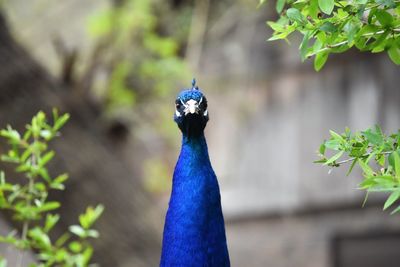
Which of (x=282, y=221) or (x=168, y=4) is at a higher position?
(x=168, y=4)

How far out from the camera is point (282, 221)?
272 inches

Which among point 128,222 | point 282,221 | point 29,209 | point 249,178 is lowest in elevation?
point 29,209

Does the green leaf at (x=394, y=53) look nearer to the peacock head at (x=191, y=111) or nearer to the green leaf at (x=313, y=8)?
the green leaf at (x=313, y=8)

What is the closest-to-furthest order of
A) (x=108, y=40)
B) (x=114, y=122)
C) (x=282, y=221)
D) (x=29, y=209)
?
1. (x=29, y=209)
2. (x=114, y=122)
3. (x=108, y=40)
4. (x=282, y=221)

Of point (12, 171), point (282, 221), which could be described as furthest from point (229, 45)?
point (12, 171)

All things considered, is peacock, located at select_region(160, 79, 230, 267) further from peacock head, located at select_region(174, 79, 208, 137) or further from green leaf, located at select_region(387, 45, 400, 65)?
green leaf, located at select_region(387, 45, 400, 65)

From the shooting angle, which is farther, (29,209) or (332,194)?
(332,194)

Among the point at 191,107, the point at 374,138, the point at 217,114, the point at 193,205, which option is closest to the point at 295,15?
the point at 374,138

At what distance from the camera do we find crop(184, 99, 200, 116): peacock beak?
208cm

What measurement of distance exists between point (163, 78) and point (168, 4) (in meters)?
1.42

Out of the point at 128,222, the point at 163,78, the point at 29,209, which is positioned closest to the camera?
the point at 29,209

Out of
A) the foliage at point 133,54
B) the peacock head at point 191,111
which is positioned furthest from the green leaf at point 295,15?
the foliage at point 133,54

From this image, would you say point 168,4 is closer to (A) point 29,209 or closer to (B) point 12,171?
(B) point 12,171

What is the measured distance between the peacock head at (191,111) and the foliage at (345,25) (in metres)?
0.43
